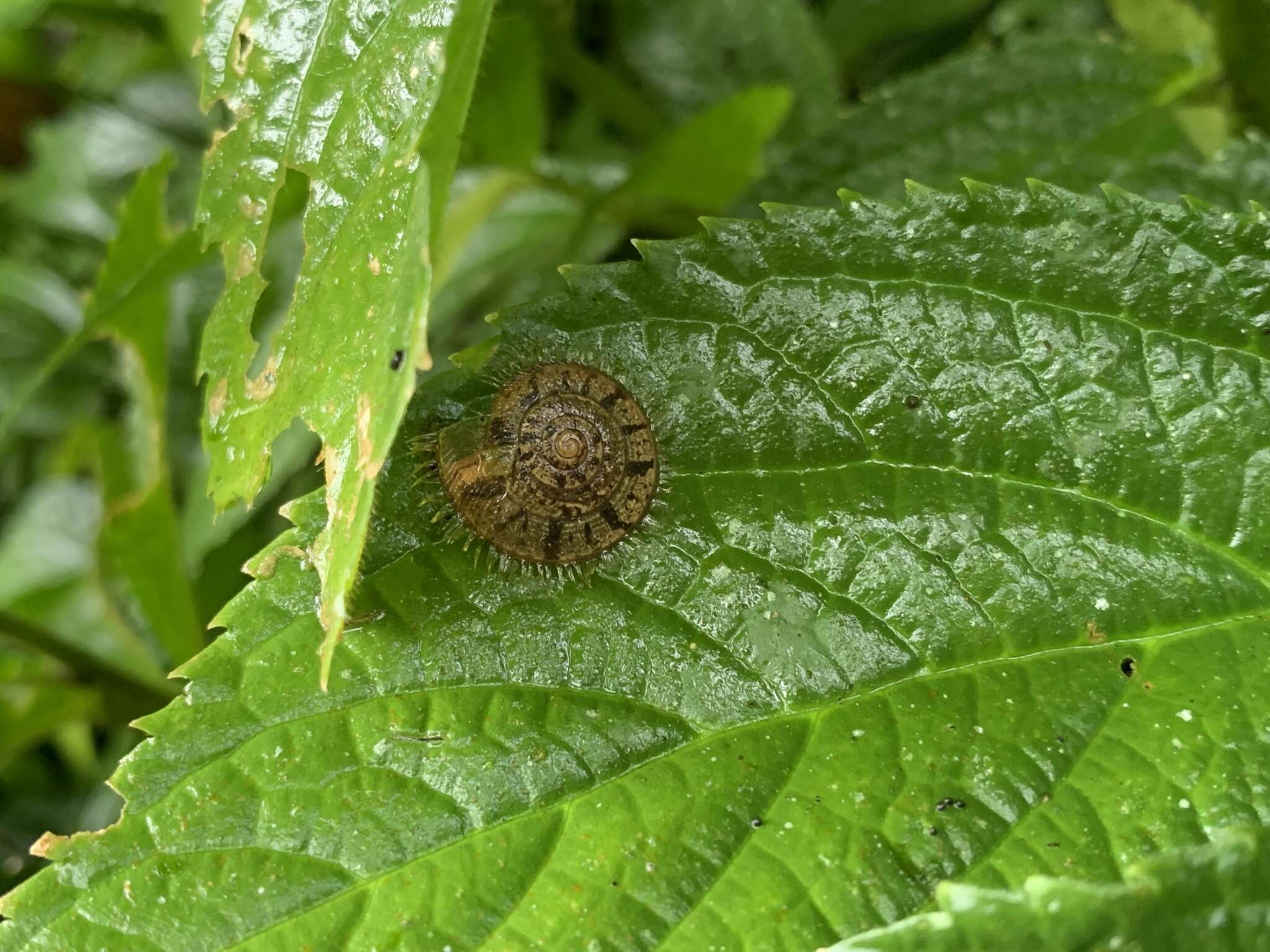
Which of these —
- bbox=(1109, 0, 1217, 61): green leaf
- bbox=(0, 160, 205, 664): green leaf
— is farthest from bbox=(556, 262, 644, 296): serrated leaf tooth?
bbox=(1109, 0, 1217, 61): green leaf

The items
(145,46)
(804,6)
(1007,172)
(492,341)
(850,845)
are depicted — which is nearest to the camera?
(850,845)

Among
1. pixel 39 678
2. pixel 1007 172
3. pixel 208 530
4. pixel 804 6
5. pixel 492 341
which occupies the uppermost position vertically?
pixel 804 6

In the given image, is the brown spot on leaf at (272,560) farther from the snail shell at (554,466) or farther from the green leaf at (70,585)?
the green leaf at (70,585)

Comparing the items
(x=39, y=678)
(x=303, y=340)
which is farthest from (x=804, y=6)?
(x=39, y=678)

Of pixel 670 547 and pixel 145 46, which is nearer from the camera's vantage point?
pixel 670 547

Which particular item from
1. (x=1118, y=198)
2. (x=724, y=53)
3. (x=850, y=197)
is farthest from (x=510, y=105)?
(x=1118, y=198)

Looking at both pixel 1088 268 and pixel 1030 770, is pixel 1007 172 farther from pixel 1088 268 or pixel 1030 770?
pixel 1030 770

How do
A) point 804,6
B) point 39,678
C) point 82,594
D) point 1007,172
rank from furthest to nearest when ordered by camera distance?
point 82,594 < point 804,6 < point 39,678 < point 1007,172

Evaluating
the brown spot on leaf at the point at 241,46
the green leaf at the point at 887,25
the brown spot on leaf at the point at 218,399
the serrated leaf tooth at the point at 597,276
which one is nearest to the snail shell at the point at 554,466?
the serrated leaf tooth at the point at 597,276
